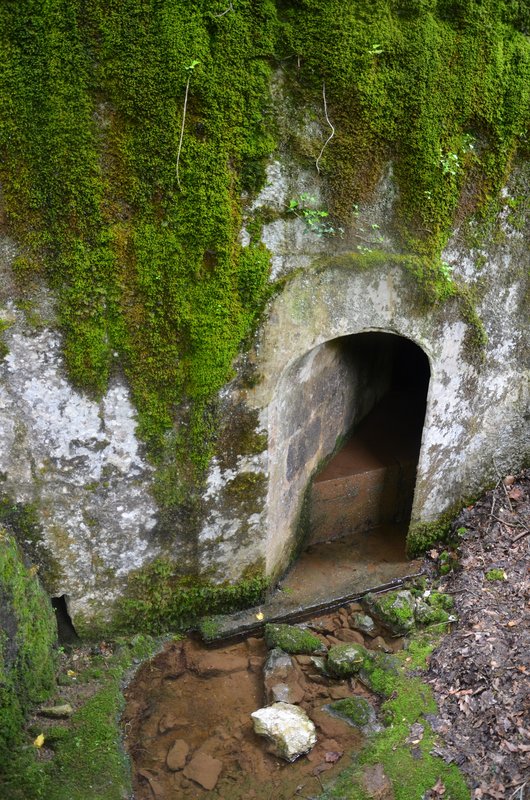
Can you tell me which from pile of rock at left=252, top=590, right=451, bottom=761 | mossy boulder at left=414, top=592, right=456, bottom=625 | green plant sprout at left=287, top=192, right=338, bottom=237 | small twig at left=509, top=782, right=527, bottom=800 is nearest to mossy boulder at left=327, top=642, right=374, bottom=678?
pile of rock at left=252, top=590, right=451, bottom=761

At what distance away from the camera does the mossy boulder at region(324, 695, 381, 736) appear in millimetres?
4230

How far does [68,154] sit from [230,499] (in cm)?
271

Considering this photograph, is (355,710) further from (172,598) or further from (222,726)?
(172,598)

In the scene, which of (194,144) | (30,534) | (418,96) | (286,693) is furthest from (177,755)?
(418,96)

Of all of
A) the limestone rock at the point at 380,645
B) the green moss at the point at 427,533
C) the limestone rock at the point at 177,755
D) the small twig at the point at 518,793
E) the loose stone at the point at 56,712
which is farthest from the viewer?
the green moss at the point at 427,533

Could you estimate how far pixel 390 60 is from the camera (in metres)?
4.08

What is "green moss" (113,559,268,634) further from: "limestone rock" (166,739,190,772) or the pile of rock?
"limestone rock" (166,739,190,772)

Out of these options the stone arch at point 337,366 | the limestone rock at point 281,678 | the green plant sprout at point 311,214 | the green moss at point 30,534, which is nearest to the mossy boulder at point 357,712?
Result: the limestone rock at point 281,678

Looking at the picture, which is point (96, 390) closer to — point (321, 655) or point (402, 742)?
point (321, 655)

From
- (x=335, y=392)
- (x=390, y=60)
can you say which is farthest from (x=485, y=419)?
(x=390, y=60)

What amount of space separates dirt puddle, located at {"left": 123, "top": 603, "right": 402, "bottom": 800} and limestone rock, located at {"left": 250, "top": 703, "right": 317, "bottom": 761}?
8 centimetres

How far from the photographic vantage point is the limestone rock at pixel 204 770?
3.85 m

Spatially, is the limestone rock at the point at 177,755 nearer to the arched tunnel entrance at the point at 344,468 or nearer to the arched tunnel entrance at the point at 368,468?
the arched tunnel entrance at the point at 344,468

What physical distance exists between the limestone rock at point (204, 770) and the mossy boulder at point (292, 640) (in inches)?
40.9
